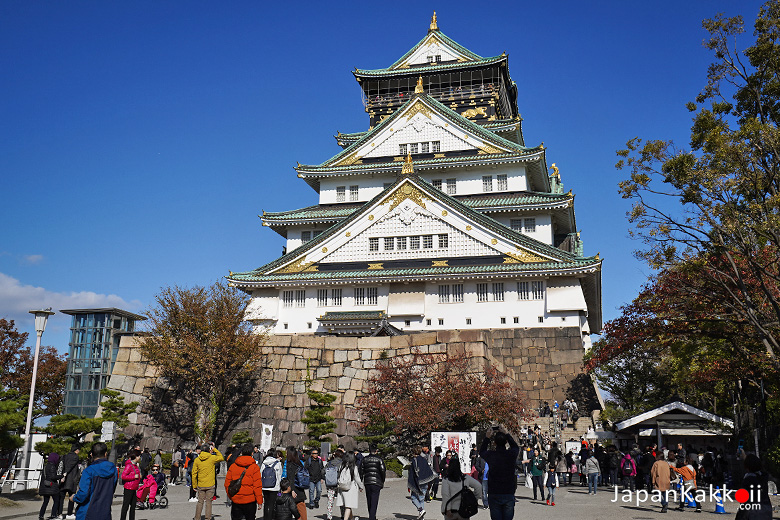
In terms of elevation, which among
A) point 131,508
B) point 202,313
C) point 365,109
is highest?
point 365,109

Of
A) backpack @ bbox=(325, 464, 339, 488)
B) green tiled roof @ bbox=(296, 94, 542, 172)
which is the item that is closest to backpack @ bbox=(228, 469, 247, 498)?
backpack @ bbox=(325, 464, 339, 488)

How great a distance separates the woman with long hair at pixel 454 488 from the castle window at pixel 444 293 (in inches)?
1071

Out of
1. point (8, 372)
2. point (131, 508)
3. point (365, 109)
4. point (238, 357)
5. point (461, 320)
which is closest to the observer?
point (131, 508)

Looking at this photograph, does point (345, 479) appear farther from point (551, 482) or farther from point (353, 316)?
point (353, 316)

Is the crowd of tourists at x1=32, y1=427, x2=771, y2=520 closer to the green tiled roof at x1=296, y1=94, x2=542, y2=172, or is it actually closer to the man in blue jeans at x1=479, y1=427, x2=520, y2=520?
the man in blue jeans at x1=479, y1=427, x2=520, y2=520

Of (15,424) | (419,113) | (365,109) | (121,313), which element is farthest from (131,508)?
(365,109)

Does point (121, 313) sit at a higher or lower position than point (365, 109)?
lower

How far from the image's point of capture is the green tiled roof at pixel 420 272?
1346 inches

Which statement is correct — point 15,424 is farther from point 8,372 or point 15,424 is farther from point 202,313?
point 8,372

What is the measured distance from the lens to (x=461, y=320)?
118 feet

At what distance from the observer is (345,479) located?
487 inches

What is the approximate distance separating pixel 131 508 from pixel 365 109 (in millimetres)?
45411

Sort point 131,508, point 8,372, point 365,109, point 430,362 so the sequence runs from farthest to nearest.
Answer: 1. point 365,109
2. point 8,372
3. point 430,362
4. point 131,508

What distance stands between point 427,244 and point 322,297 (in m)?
7.26
